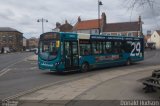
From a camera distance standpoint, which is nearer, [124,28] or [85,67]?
[85,67]

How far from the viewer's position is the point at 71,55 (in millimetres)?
20859

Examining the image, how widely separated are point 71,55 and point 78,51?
76 cm

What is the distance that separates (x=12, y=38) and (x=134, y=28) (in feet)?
222

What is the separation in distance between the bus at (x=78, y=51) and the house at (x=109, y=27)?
3310 inches

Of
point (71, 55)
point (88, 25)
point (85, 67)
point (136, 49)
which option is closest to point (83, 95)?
point (71, 55)

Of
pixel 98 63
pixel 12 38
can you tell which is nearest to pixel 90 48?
pixel 98 63

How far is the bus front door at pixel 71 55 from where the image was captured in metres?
20.5

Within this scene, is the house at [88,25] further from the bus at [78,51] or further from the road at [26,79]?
the road at [26,79]

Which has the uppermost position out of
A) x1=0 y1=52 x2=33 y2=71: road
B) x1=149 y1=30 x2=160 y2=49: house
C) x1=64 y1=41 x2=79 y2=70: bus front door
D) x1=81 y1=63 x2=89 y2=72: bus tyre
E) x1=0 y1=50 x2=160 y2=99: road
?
x1=149 y1=30 x2=160 y2=49: house

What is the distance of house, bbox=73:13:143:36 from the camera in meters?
112

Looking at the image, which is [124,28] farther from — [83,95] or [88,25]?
[83,95]

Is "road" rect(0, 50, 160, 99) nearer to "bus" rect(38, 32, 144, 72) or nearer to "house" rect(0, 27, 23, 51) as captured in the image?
"bus" rect(38, 32, 144, 72)

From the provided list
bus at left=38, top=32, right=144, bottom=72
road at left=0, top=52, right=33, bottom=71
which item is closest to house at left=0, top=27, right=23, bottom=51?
road at left=0, top=52, right=33, bottom=71

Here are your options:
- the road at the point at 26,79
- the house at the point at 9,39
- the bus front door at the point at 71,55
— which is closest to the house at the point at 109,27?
the house at the point at 9,39
